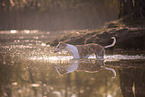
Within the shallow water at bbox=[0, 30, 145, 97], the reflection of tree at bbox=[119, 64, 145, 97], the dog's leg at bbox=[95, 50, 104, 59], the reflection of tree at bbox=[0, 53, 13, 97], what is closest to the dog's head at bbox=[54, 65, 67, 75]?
the shallow water at bbox=[0, 30, 145, 97]

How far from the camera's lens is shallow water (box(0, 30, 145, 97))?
674 cm

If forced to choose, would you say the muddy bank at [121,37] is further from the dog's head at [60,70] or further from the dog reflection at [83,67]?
the dog's head at [60,70]

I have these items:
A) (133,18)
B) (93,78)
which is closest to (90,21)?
(133,18)

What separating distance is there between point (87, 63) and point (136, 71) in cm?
218

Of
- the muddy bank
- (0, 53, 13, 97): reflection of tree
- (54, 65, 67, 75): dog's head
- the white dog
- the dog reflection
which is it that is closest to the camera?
(0, 53, 13, 97): reflection of tree

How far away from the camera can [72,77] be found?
855 cm

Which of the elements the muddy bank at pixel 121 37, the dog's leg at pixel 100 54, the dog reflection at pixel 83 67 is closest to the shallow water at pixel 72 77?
the dog reflection at pixel 83 67

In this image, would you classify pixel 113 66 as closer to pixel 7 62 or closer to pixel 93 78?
pixel 93 78

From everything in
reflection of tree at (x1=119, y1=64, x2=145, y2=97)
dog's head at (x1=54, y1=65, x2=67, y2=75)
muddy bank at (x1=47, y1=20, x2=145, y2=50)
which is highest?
muddy bank at (x1=47, y1=20, x2=145, y2=50)

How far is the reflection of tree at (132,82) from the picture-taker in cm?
672

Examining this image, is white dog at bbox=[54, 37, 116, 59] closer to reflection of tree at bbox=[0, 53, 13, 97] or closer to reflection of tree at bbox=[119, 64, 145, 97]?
reflection of tree at bbox=[0, 53, 13, 97]

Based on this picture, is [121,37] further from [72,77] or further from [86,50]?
[72,77]

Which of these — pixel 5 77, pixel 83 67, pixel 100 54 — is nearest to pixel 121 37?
pixel 100 54

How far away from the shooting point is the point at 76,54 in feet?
40.1
